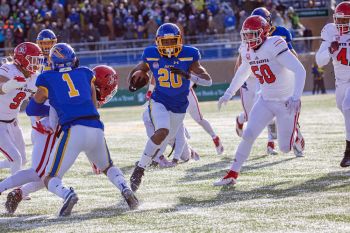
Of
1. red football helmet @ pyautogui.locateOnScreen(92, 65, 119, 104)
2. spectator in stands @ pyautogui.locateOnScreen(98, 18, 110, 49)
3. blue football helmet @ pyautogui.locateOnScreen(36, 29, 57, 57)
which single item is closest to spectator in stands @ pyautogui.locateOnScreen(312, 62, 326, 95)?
spectator in stands @ pyautogui.locateOnScreen(98, 18, 110, 49)

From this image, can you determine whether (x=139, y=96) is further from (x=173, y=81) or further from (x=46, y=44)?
(x=173, y=81)

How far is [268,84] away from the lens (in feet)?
27.8

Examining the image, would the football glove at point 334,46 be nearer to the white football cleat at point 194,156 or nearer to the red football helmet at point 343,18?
the red football helmet at point 343,18

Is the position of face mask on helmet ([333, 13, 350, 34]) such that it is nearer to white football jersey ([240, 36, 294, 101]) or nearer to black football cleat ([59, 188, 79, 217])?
white football jersey ([240, 36, 294, 101])

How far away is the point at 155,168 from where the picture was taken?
10.1 meters

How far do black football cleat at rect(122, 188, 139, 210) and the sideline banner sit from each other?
62.6 ft

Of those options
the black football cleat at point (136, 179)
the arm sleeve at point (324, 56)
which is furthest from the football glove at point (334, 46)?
the black football cleat at point (136, 179)

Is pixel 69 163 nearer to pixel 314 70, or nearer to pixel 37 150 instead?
pixel 37 150

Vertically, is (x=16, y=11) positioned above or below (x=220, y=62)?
above

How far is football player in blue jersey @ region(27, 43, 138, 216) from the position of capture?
267 inches

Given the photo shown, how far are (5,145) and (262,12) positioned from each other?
3436 mm

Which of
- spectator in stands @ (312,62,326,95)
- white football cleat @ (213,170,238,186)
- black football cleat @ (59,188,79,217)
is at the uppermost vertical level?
black football cleat @ (59,188,79,217)

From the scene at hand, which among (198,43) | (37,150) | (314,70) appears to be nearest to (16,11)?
(198,43)

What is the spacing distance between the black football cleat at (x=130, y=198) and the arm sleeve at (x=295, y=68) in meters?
1.96
